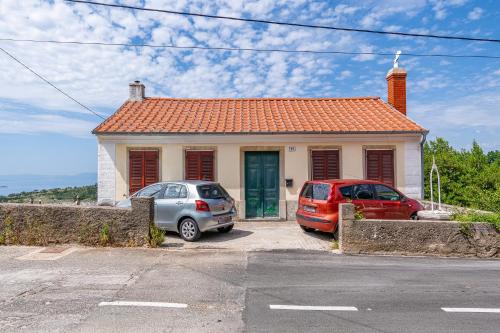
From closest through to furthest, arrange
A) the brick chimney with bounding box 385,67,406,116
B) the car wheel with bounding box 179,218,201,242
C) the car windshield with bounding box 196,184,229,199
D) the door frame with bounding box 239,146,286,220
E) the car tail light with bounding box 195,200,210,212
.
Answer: the car tail light with bounding box 195,200,210,212, the car wheel with bounding box 179,218,201,242, the car windshield with bounding box 196,184,229,199, the door frame with bounding box 239,146,286,220, the brick chimney with bounding box 385,67,406,116

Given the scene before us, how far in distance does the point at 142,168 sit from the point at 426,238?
9.23 meters

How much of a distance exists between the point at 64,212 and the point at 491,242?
1014 cm

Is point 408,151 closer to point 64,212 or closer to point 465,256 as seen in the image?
point 465,256

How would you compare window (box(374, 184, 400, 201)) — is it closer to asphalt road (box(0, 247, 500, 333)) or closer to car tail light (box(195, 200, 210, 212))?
asphalt road (box(0, 247, 500, 333))

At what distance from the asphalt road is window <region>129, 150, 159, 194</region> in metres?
4.71

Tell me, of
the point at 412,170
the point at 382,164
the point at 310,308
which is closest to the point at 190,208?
the point at 310,308

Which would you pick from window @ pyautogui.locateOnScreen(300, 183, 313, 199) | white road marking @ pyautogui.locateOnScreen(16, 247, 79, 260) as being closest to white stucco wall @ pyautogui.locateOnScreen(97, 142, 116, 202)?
white road marking @ pyautogui.locateOnScreen(16, 247, 79, 260)

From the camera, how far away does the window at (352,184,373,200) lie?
361 inches

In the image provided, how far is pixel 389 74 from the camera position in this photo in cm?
1515

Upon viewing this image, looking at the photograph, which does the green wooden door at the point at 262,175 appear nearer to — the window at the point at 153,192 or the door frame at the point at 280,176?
the door frame at the point at 280,176

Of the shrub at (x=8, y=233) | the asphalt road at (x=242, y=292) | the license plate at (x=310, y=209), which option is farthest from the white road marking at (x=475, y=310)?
the shrub at (x=8, y=233)

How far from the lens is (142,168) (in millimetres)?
12328

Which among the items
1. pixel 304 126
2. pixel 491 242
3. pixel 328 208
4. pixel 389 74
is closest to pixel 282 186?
pixel 304 126

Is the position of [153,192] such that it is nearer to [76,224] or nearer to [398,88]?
[76,224]
